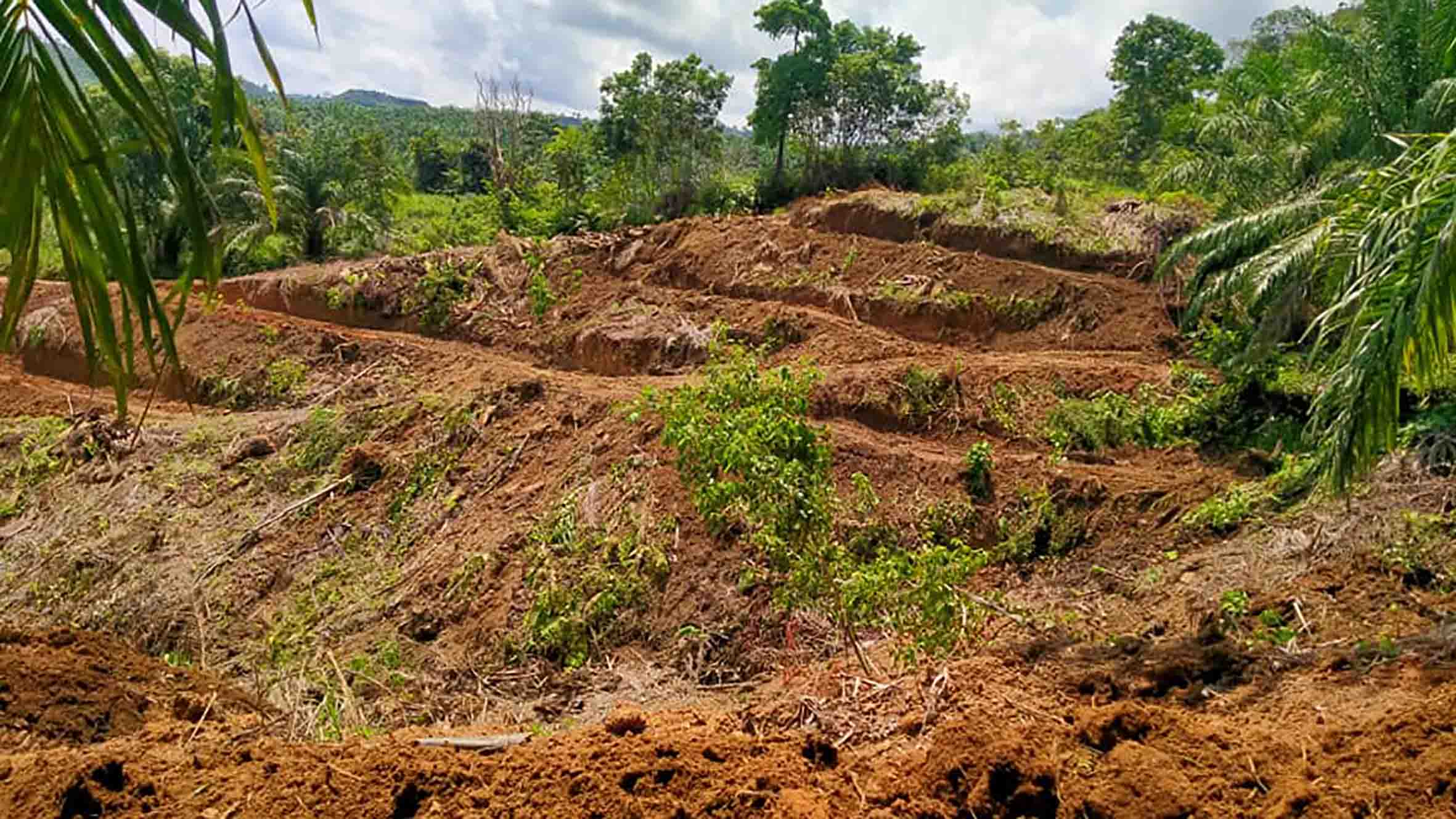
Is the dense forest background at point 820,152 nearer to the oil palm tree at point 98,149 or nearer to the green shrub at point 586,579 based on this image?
the green shrub at point 586,579

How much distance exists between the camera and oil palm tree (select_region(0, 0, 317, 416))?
51.0 inches

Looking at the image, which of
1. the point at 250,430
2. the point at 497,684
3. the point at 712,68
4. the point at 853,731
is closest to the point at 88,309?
the point at 853,731

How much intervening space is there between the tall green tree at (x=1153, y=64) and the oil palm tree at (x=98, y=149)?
26235 millimetres

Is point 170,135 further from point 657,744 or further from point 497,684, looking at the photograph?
point 497,684

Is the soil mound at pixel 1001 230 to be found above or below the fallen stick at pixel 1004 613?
above

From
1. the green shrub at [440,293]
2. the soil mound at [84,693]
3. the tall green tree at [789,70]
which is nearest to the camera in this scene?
the soil mound at [84,693]

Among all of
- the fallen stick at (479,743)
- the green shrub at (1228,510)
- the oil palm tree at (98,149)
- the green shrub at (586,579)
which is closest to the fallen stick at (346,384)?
the green shrub at (586,579)

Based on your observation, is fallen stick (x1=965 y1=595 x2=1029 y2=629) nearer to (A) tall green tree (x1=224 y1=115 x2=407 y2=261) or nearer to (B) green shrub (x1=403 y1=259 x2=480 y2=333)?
(B) green shrub (x1=403 y1=259 x2=480 y2=333)

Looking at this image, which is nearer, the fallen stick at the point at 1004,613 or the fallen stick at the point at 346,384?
the fallen stick at the point at 1004,613

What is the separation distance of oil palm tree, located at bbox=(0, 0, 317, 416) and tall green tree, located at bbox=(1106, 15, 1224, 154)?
2623cm

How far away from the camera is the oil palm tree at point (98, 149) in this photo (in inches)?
51.0

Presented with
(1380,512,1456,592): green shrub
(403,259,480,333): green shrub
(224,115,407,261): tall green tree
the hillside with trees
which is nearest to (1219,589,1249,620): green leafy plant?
the hillside with trees

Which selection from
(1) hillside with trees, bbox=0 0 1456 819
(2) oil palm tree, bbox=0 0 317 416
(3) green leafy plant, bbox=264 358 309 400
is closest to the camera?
(2) oil palm tree, bbox=0 0 317 416

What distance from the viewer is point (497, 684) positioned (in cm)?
642
